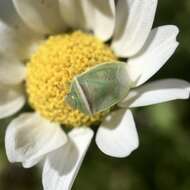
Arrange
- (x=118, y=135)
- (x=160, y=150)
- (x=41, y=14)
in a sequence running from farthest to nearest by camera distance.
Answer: (x=160, y=150) < (x=41, y=14) < (x=118, y=135)

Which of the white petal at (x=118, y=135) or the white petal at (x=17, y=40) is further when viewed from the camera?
the white petal at (x=17, y=40)

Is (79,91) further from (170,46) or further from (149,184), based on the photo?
(149,184)

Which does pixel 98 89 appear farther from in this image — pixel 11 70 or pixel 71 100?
pixel 11 70

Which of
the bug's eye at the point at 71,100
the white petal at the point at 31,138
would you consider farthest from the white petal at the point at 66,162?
the bug's eye at the point at 71,100

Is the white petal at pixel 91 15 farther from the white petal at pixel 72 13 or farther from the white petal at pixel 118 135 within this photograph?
the white petal at pixel 118 135

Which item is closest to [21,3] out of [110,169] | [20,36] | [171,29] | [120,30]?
[20,36]

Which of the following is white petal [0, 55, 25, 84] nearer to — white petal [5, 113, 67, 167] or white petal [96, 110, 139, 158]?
white petal [5, 113, 67, 167]

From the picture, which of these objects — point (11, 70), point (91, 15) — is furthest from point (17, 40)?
point (91, 15)
